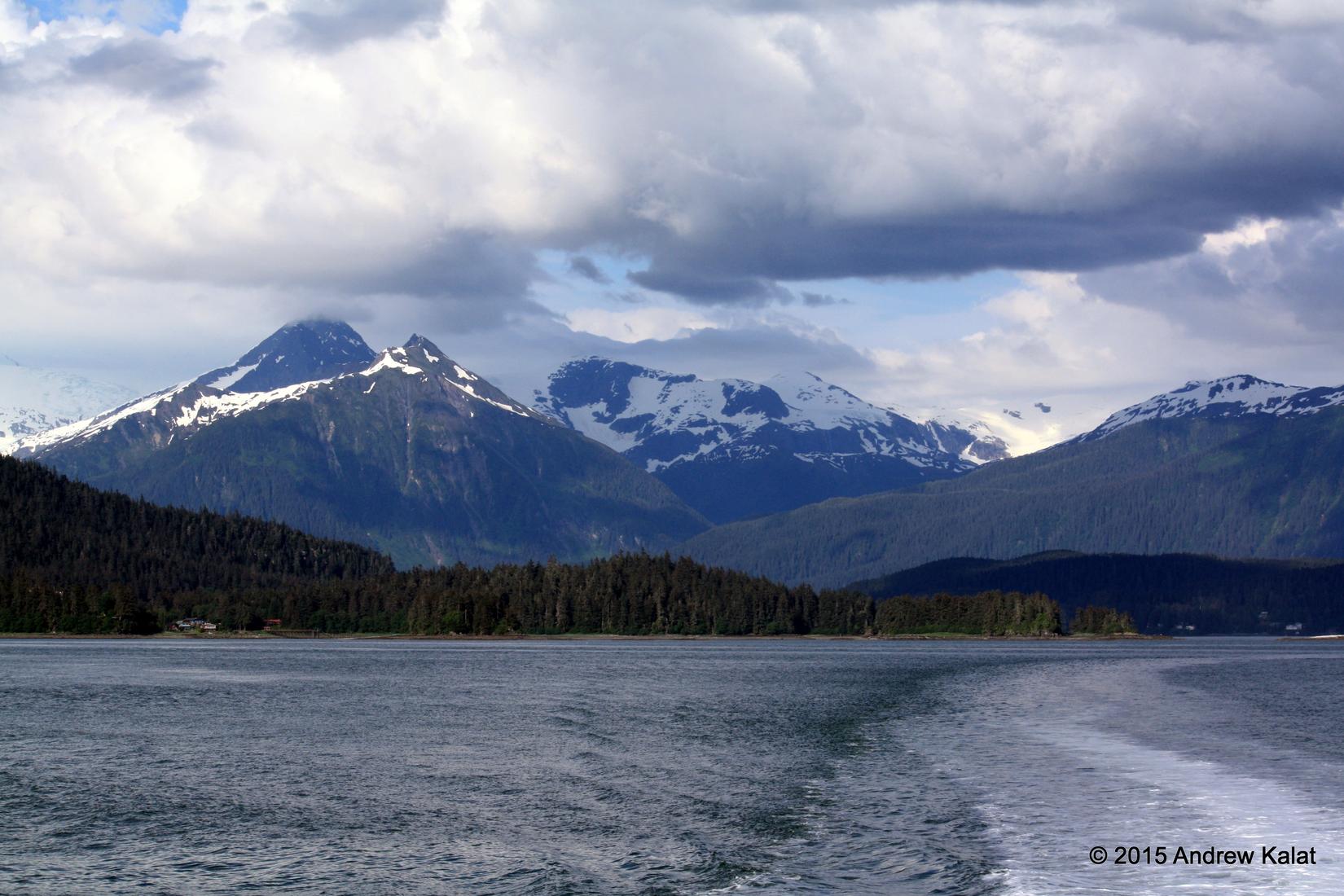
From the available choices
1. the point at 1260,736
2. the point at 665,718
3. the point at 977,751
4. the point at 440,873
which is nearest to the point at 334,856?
the point at 440,873

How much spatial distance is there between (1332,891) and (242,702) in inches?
3709

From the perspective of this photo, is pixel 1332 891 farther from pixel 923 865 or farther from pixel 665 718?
pixel 665 718

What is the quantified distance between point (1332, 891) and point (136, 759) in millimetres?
59689

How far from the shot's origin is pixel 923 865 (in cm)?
Result: 5125

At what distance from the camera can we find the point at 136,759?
81.5m

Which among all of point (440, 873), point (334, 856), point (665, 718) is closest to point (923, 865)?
point (440, 873)

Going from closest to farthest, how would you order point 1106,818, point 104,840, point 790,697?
point 104,840 < point 1106,818 < point 790,697

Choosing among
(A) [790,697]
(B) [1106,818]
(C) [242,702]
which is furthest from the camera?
(A) [790,697]

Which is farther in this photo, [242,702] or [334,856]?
[242,702]

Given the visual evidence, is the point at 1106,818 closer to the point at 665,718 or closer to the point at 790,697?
the point at 665,718

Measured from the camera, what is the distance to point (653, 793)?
2694 inches

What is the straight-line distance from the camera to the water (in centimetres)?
5038

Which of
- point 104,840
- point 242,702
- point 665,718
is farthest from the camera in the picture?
point 242,702

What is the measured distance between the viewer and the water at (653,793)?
5038cm
